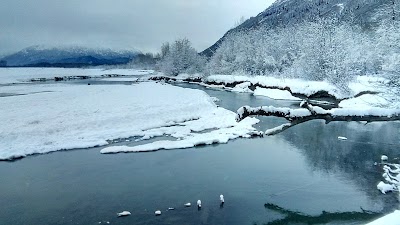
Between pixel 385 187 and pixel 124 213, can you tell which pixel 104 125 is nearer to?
pixel 124 213

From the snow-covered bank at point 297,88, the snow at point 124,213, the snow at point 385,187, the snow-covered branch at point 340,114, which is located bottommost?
the snow at point 385,187

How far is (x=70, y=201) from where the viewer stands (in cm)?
1319

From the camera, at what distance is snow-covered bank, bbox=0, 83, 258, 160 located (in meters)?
22.7

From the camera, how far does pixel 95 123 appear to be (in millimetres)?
27875

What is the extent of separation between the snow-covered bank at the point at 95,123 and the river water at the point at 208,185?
2.33 meters

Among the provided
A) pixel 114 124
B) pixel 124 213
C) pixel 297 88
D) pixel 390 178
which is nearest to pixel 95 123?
pixel 114 124

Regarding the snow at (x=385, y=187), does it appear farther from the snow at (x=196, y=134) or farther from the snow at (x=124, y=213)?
the snow at (x=196, y=134)

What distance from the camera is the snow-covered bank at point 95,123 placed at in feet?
74.4

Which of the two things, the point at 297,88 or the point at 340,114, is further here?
the point at 297,88

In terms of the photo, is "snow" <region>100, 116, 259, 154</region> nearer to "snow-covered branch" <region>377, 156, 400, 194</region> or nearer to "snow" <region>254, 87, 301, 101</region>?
"snow-covered branch" <region>377, 156, 400, 194</region>

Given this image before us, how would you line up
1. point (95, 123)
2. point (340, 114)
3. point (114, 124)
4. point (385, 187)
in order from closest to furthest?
point (340, 114)
point (385, 187)
point (95, 123)
point (114, 124)

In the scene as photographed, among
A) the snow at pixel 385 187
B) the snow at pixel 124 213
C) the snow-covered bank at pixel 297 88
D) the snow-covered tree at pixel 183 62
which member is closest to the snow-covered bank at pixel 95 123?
the snow at pixel 385 187

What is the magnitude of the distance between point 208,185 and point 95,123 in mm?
16005

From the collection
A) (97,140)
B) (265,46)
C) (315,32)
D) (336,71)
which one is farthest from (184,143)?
(265,46)
